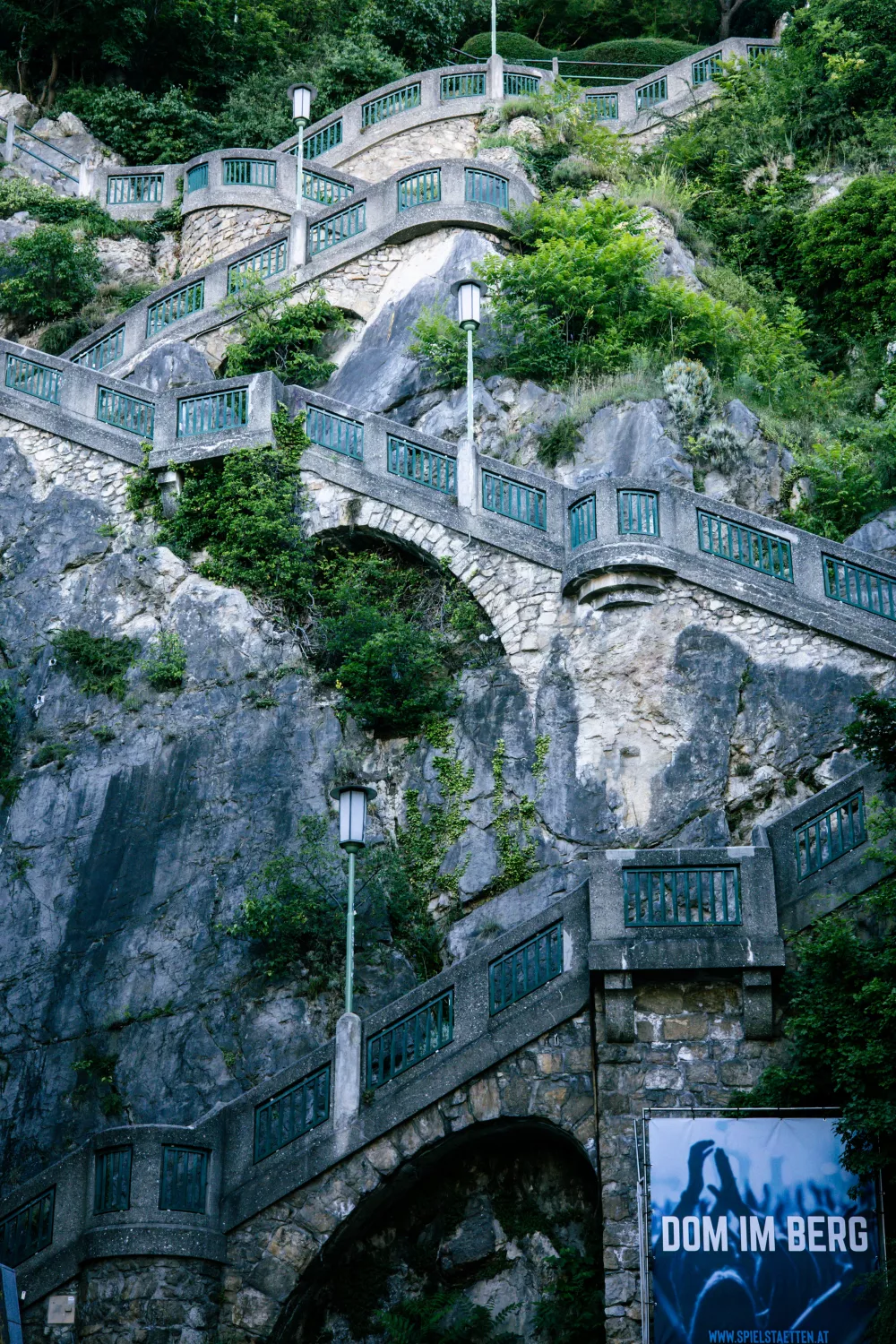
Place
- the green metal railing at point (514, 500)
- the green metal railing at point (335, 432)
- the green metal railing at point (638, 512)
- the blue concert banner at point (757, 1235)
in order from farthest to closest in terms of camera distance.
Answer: the green metal railing at point (335, 432), the green metal railing at point (514, 500), the green metal railing at point (638, 512), the blue concert banner at point (757, 1235)

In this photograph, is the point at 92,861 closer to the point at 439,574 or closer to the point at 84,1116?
the point at 84,1116

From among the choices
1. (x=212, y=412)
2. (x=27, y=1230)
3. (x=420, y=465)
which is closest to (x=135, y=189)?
(x=212, y=412)

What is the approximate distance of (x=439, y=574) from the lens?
1958 cm

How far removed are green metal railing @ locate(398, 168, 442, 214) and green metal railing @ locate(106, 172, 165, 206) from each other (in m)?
5.81

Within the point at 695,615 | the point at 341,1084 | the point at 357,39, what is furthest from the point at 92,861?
the point at 357,39

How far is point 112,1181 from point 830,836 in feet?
20.4

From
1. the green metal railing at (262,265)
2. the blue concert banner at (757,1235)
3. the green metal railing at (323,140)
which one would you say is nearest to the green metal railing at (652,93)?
the green metal railing at (323,140)

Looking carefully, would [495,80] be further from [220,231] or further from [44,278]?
[44,278]

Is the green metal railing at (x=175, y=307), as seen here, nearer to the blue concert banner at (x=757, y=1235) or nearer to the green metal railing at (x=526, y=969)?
the green metal railing at (x=526, y=969)

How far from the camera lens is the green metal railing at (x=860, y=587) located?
17359mm

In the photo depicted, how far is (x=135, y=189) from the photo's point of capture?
2950 cm

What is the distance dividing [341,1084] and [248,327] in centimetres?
1284

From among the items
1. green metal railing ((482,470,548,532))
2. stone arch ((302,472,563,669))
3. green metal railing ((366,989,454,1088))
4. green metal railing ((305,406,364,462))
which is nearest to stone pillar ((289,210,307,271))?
green metal railing ((305,406,364,462))

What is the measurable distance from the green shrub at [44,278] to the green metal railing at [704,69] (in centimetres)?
1085
